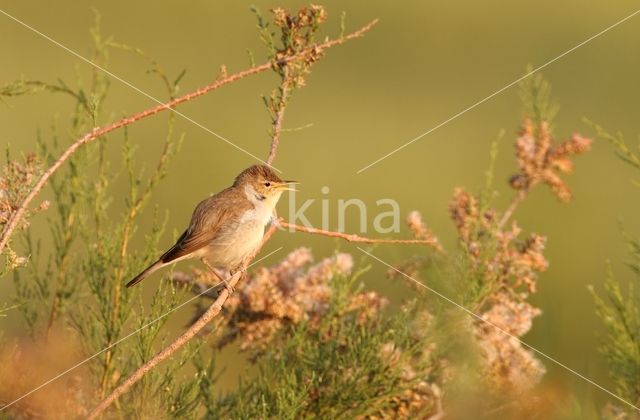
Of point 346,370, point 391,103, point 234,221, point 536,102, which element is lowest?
point 346,370

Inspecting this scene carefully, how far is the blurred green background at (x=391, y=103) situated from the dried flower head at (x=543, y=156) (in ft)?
9.21

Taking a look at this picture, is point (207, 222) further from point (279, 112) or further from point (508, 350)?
point (508, 350)

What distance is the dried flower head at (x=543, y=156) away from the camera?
5.47 m

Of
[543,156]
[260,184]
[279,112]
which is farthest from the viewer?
[260,184]

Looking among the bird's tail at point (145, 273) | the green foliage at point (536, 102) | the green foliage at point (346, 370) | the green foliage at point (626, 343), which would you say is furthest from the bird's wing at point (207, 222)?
the green foliage at point (626, 343)

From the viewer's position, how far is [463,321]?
457cm

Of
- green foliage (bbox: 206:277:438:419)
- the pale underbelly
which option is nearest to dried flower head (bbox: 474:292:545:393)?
green foliage (bbox: 206:277:438:419)

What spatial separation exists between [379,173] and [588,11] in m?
10.8

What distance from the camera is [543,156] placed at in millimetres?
5512

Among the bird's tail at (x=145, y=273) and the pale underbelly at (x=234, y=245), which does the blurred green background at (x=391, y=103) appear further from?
the bird's tail at (x=145, y=273)

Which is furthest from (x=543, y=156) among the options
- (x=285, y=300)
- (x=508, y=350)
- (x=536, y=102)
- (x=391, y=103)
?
(x=391, y=103)

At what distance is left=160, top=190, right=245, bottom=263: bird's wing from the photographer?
18.9ft

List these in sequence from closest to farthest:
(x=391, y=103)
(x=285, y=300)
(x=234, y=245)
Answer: (x=285, y=300) → (x=234, y=245) → (x=391, y=103)

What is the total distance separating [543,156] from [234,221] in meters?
1.69
